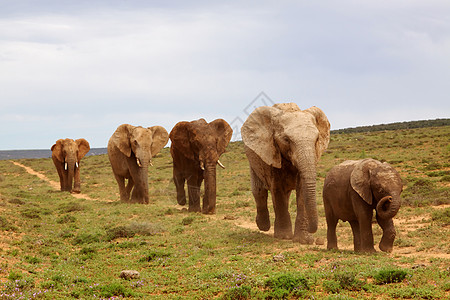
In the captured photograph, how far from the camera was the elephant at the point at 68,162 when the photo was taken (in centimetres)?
3175

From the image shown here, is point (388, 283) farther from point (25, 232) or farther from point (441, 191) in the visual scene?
point (441, 191)

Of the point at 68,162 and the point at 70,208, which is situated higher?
the point at 68,162

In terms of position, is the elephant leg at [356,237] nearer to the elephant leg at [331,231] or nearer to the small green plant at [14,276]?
the elephant leg at [331,231]

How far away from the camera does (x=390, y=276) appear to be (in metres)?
8.60

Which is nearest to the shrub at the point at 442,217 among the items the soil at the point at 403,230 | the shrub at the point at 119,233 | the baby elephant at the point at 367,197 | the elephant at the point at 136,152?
the soil at the point at 403,230

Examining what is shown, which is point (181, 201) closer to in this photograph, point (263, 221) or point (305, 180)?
point (263, 221)

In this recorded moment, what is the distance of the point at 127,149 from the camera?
74.9ft

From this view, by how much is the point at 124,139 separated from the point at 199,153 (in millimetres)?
4659

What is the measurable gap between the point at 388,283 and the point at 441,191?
43.5 ft

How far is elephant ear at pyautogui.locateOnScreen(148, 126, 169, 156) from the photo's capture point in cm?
2408

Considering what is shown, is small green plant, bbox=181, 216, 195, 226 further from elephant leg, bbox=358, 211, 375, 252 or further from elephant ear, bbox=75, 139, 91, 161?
elephant ear, bbox=75, 139, 91, 161

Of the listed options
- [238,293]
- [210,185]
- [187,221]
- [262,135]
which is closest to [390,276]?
[238,293]

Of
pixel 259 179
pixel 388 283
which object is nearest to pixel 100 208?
pixel 259 179

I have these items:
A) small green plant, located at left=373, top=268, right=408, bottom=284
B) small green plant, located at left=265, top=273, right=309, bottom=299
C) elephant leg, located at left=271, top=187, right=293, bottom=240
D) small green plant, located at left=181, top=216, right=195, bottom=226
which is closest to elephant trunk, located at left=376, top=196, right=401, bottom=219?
small green plant, located at left=373, top=268, right=408, bottom=284
